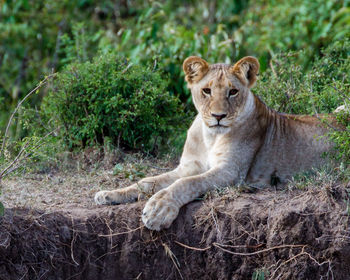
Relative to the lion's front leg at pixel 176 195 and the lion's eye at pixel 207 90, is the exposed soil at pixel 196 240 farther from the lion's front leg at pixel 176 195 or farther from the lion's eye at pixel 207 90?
the lion's eye at pixel 207 90

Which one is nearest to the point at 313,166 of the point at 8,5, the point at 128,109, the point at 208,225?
the point at 208,225

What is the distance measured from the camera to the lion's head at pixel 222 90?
496cm

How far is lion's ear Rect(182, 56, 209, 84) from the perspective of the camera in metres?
5.13

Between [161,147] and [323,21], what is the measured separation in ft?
12.8

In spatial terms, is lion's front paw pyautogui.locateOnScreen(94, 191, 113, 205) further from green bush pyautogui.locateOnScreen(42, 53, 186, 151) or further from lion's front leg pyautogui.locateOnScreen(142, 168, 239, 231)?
green bush pyautogui.locateOnScreen(42, 53, 186, 151)

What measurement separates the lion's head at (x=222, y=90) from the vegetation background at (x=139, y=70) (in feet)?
1.87

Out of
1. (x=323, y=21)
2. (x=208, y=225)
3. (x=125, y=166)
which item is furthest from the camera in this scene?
(x=323, y=21)

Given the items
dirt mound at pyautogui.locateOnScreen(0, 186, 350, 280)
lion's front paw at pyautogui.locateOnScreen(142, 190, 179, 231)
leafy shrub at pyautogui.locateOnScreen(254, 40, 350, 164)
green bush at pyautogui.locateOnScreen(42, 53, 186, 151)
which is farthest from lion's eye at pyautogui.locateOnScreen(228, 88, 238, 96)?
green bush at pyautogui.locateOnScreen(42, 53, 186, 151)

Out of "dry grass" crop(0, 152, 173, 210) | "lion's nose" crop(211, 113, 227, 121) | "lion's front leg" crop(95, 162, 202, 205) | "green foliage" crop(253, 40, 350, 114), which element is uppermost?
"lion's nose" crop(211, 113, 227, 121)

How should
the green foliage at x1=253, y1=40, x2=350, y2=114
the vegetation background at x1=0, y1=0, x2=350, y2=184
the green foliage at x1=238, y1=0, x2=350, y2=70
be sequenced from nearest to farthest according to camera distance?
the green foliage at x1=253, y1=40, x2=350, y2=114 → the vegetation background at x1=0, y1=0, x2=350, y2=184 → the green foliage at x1=238, y1=0, x2=350, y2=70

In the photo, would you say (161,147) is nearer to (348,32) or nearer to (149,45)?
(149,45)

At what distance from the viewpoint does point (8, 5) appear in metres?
10.5

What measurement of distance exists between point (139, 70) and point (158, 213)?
2.37 m

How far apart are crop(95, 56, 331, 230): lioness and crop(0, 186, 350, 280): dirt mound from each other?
253 millimetres
